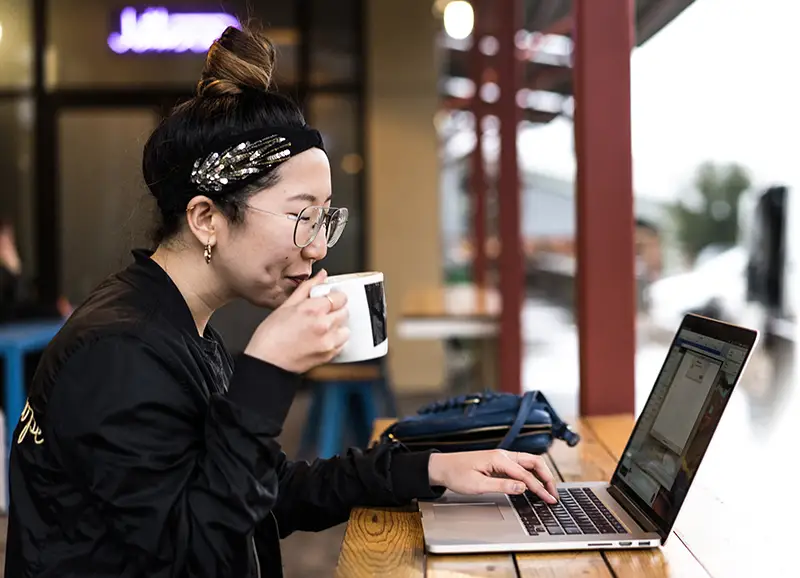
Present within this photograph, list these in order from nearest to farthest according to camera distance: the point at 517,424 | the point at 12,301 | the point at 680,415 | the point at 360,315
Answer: the point at 360,315 < the point at 680,415 < the point at 517,424 < the point at 12,301

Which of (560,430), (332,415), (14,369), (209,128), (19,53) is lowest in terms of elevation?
(332,415)

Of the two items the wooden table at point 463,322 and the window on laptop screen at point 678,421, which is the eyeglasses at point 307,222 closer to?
the window on laptop screen at point 678,421

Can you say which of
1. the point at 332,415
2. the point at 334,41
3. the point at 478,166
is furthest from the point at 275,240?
the point at 478,166

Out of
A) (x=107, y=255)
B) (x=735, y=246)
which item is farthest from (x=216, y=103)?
(x=107, y=255)

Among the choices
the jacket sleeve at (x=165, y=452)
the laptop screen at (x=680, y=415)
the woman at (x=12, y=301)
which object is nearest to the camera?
the jacket sleeve at (x=165, y=452)

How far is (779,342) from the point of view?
7.36 ft

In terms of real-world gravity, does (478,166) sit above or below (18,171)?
above

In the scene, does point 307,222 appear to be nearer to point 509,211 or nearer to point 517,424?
point 517,424

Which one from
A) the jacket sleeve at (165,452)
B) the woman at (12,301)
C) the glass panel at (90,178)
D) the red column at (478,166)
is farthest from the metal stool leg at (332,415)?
the red column at (478,166)

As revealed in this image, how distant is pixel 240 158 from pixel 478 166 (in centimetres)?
804

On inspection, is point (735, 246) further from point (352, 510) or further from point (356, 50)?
point (356, 50)

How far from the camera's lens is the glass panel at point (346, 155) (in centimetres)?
778

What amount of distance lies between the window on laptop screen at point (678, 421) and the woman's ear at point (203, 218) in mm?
709

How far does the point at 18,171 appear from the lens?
25.3ft
